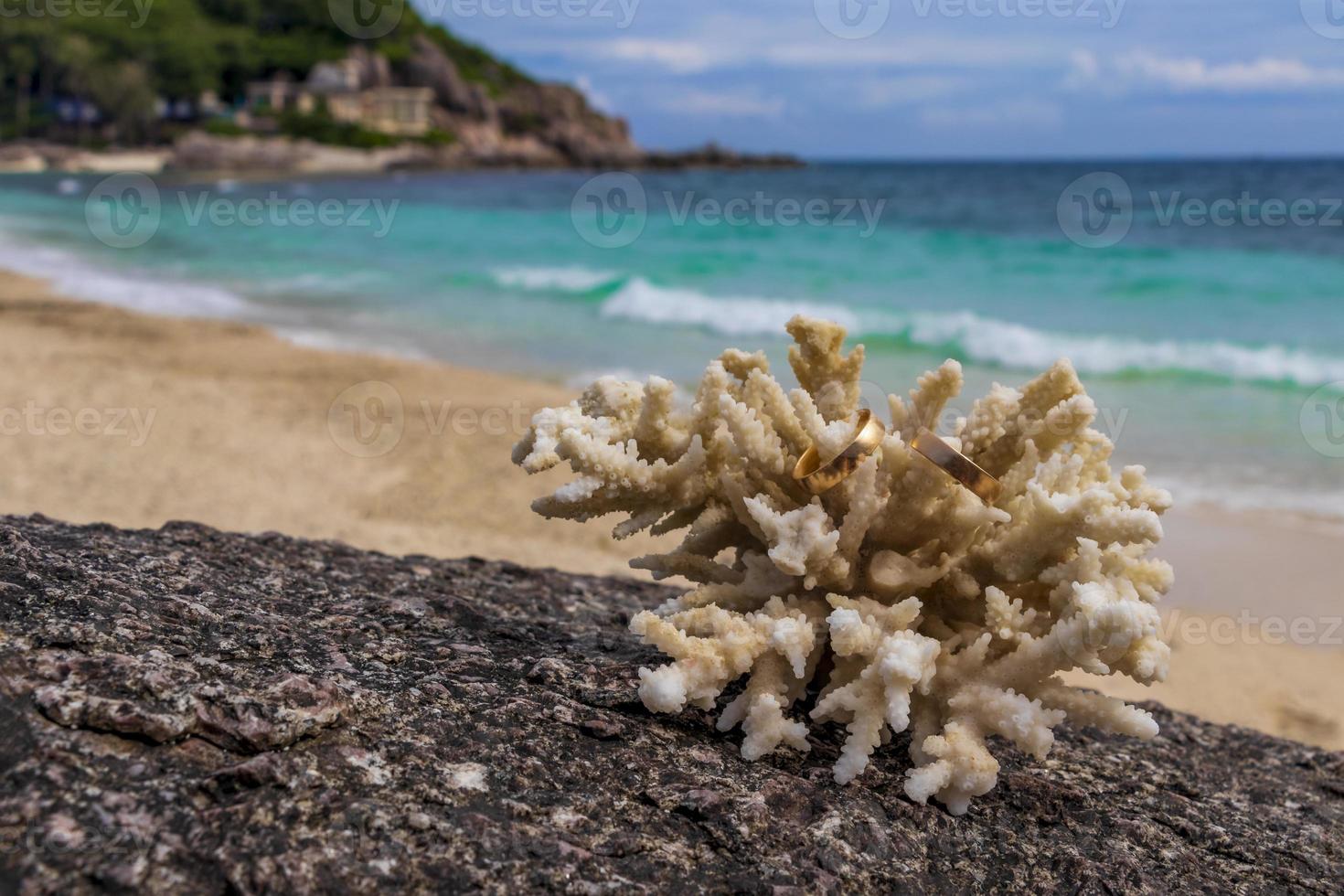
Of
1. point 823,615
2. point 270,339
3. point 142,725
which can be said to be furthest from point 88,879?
point 270,339

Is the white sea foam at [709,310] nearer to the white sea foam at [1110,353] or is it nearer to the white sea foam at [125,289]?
the white sea foam at [1110,353]

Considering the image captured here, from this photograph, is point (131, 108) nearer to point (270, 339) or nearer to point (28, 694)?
point (270, 339)

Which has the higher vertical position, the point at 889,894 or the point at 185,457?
the point at 889,894

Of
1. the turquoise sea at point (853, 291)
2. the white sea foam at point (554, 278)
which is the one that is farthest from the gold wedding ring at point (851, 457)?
the white sea foam at point (554, 278)

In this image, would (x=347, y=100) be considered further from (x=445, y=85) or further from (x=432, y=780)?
(x=432, y=780)

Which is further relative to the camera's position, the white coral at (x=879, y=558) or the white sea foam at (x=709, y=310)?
the white sea foam at (x=709, y=310)

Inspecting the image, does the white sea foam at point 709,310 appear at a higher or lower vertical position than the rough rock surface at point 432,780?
lower

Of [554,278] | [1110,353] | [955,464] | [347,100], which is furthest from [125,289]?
[347,100]
